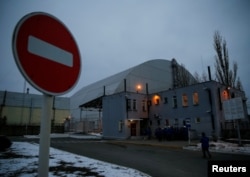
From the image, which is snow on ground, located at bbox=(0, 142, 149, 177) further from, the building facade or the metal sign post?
the building facade

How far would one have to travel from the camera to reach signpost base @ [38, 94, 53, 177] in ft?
5.32

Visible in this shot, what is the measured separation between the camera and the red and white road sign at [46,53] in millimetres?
1652

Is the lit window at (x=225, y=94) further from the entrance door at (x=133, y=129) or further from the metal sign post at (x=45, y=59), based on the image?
the metal sign post at (x=45, y=59)

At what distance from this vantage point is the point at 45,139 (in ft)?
5.52

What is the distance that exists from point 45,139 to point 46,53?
2.63 feet

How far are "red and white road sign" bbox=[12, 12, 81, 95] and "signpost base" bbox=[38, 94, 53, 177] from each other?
0.12m

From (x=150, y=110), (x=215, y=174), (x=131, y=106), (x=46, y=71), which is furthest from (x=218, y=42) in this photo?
(x=46, y=71)

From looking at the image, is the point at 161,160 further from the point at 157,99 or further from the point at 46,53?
the point at 157,99

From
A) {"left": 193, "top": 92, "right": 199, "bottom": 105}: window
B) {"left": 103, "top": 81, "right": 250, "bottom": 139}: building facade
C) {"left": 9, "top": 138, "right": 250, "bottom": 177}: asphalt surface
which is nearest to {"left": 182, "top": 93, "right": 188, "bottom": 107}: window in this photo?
{"left": 103, "top": 81, "right": 250, "bottom": 139}: building facade

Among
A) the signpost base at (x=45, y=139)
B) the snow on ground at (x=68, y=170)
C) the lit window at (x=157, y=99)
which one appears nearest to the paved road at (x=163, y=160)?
the snow on ground at (x=68, y=170)

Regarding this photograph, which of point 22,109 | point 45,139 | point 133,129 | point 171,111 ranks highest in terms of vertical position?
point 22,109

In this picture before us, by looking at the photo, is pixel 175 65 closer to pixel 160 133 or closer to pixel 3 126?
pixel 160 133

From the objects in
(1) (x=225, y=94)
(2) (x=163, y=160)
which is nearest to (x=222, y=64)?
(1) (x=225, y=94)

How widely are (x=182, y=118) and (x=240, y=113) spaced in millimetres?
12391
